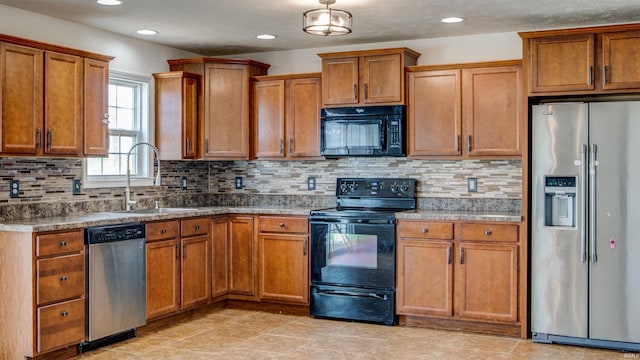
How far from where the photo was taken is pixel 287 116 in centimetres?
605

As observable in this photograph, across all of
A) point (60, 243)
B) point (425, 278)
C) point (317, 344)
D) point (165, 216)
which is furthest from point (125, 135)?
point (425, 278)

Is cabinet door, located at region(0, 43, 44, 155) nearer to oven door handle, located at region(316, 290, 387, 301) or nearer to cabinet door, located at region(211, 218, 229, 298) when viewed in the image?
cabinet door, located at region(211, 218, 229, 298)

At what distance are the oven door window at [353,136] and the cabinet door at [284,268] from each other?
2.76 ft

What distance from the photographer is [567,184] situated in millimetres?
4734

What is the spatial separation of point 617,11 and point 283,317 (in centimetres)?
356

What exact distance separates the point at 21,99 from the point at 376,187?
300 centimetres

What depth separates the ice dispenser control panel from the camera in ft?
15.5

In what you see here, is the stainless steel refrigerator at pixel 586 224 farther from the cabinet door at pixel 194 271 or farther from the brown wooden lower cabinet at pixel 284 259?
the cabinet door at pixel 194 271

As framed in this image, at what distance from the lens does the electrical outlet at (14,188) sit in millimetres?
4672

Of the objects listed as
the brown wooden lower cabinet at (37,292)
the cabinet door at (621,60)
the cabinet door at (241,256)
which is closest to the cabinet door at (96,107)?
the brown wooden lower cabinet at (37,292)

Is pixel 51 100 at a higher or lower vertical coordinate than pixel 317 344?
higher

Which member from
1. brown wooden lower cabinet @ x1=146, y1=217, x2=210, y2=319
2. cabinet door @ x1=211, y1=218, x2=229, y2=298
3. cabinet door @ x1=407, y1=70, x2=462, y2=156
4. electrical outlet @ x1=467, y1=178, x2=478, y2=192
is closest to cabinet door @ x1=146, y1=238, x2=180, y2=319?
brown wooden lower cabinet @ x1=146, y1=217, x2=210, y2=319

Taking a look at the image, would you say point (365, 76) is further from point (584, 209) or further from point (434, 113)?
point (584, 209)

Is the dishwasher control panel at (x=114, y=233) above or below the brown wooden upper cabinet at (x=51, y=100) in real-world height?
below
